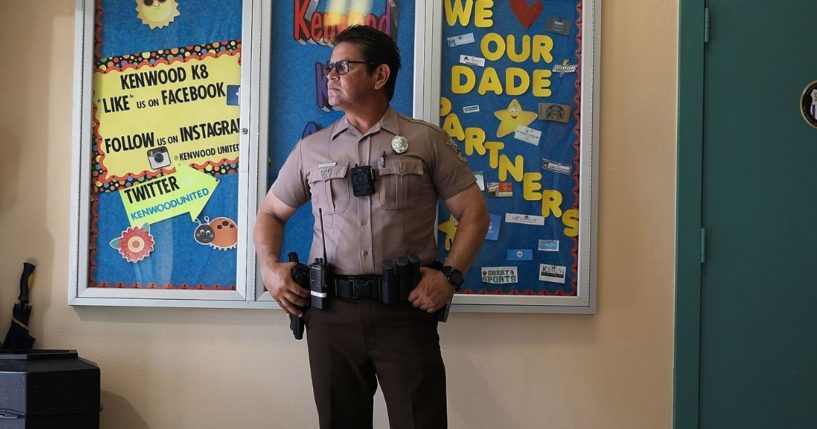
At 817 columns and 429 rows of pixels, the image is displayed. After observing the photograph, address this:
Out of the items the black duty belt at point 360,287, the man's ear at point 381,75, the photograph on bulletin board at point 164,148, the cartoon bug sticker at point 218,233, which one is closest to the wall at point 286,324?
the photograph on bulletin board at point 164,148

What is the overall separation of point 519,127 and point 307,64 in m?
0.87

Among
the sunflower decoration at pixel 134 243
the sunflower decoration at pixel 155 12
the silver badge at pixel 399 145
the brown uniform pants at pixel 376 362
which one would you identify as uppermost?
the sunflower decoration at pixel 155 12

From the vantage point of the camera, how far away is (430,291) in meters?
2.46

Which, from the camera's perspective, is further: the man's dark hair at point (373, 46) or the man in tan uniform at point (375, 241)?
the man's dark hair at point (373, 46)

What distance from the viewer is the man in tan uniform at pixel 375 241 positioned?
8.16 ft

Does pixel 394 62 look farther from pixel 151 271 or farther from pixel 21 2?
pixel 21 2

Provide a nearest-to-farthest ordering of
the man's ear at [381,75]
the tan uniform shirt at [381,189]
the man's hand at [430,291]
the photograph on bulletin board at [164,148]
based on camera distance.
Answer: the man's hand at [430,291]
the tan uniform shirt at [381,189]
the man's ear at [381,75]
the photograph on bulletin board at [164,148]

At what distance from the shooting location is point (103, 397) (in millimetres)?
3246

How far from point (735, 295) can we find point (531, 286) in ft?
2.63

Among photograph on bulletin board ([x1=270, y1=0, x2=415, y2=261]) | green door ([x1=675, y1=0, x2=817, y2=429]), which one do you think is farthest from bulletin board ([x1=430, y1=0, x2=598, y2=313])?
green door ([x1=675, y1=0, x2=817, y2=429])

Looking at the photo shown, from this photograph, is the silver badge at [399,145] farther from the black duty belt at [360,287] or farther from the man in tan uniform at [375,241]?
the black duty belt at [360,287]

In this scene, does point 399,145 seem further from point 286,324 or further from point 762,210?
point 762,210

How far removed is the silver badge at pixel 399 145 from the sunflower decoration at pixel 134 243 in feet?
3.85

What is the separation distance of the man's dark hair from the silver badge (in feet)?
0.64
